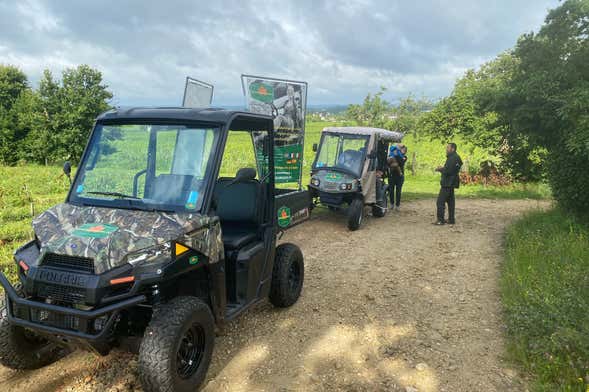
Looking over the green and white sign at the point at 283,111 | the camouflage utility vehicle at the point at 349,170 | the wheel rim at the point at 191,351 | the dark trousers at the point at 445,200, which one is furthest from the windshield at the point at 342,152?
the wheel rim at the point at 191,351

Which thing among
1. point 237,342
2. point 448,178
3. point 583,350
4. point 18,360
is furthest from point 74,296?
point 448,178

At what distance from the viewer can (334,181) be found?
9.44m

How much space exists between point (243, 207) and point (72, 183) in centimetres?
167

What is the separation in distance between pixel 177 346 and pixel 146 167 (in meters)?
1.52

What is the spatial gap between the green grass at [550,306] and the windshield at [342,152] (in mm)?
3663

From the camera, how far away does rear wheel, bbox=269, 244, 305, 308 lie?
482 cm

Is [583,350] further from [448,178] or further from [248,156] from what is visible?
[448,178]

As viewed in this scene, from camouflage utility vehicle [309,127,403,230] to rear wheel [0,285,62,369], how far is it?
6.60 metres

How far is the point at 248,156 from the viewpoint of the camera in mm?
5129

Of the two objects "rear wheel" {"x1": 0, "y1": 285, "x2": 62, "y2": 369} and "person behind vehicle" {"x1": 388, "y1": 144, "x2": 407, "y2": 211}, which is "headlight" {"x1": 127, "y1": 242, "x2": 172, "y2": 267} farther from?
"person behind vehicle" {"x1": 388, "y1": 144, "x2": 407, "y2": 211}

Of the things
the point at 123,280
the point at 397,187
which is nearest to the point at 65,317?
the point at 123,280

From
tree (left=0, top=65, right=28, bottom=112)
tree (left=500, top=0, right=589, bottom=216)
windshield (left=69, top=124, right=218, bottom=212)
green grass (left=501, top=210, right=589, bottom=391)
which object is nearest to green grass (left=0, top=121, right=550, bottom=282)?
windshield (left=69, top=124, right=218, bottom=212)

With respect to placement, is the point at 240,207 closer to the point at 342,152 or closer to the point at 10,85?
the point at 342,152

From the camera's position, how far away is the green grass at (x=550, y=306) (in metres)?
3.63
